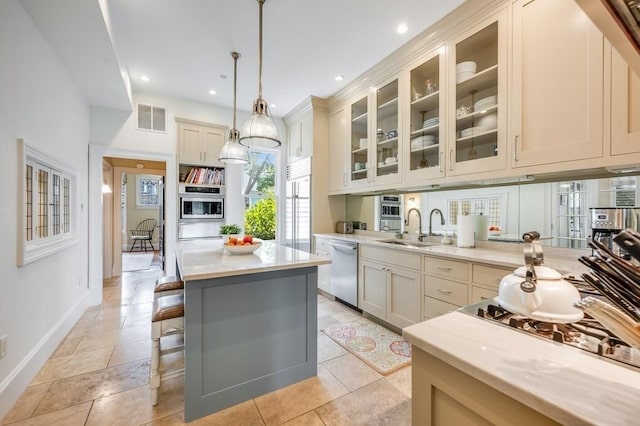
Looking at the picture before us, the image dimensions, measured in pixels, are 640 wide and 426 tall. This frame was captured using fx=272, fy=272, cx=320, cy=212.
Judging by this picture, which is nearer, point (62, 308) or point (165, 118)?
point (62, 308)

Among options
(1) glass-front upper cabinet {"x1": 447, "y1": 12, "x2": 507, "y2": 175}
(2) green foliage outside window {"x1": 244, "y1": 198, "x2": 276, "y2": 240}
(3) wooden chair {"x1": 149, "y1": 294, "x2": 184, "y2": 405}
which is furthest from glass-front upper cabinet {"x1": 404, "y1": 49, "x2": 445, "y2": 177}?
(2) green foliage outside window {"x1": 244, "y1": 198, "x2": 276, "y2": 240}

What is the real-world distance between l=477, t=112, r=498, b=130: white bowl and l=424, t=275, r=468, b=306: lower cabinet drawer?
1305mm

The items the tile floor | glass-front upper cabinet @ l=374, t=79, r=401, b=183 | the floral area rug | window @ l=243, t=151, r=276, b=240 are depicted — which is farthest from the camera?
window @ l=243, t=151, r=276, b=240

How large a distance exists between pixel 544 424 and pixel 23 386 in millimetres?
2939

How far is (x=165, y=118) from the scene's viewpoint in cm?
399

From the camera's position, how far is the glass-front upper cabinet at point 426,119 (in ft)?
8.46

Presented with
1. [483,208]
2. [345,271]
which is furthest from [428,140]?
[345,271]

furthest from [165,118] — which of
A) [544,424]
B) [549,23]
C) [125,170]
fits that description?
[544,424]

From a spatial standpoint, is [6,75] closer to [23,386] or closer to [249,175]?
[23,386]

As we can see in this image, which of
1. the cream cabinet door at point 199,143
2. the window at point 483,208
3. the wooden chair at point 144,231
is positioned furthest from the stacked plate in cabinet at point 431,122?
the wooden chair at point 144,231

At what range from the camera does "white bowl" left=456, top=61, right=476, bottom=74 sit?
2.36 m

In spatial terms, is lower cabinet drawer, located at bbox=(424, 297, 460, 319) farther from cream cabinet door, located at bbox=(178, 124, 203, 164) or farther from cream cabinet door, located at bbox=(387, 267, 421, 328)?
cream cabinet door, located at bbox=(178, 124, 203, 164)

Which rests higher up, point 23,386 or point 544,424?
point 544,424

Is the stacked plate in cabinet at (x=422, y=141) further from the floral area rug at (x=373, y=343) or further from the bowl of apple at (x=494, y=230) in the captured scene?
the floral area rug at (x=373, y=343)
